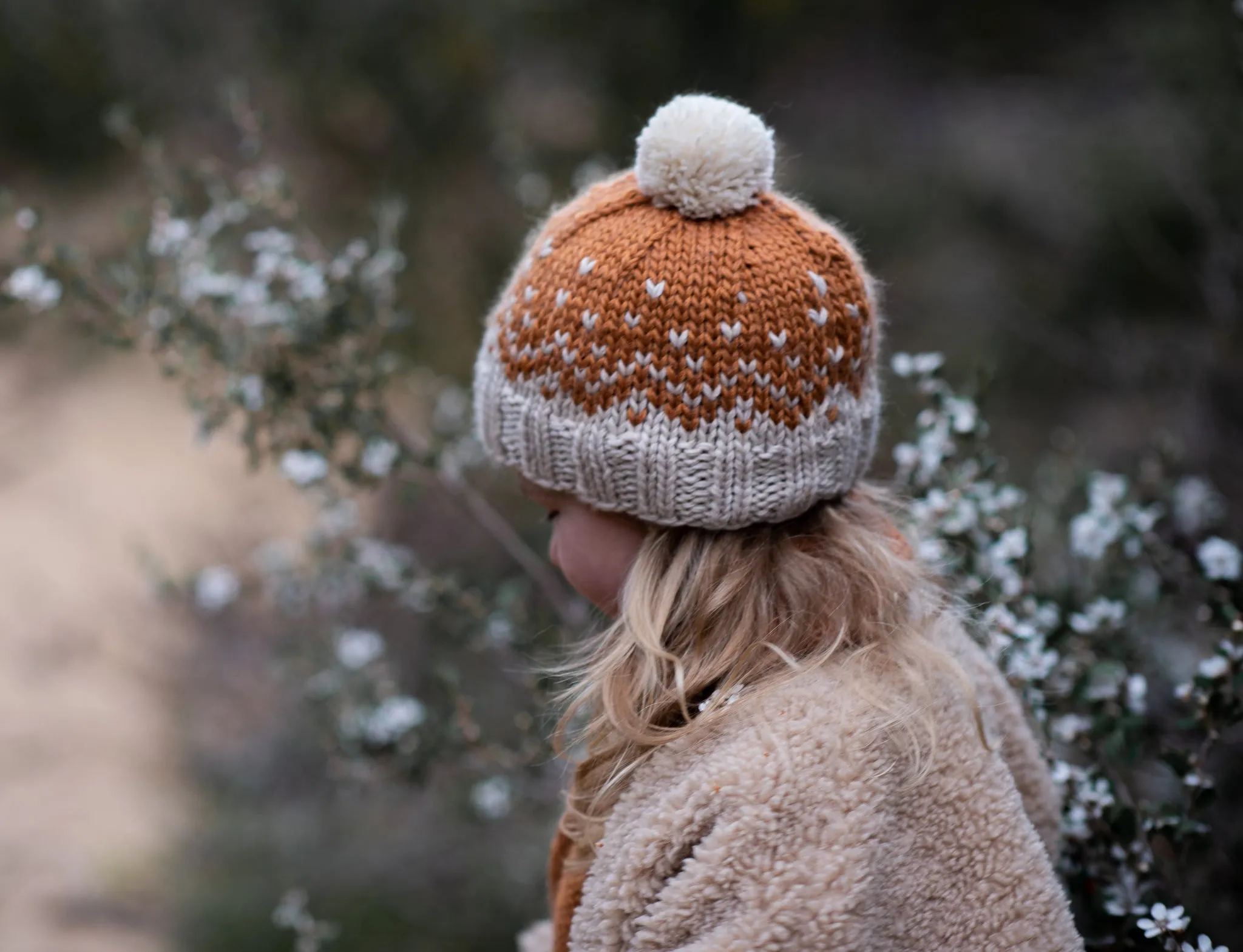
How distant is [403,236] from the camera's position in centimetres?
417

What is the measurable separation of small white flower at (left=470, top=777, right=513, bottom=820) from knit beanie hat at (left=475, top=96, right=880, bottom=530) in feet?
2.95

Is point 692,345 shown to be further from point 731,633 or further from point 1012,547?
point 1012,547

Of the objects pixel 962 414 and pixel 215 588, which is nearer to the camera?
pixel 962 414

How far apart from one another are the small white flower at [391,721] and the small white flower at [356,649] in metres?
0.20

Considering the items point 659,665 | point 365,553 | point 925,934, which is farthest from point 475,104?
point 925,934

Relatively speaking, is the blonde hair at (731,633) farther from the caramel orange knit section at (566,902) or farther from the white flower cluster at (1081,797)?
the white flower cluster at (1081,797)

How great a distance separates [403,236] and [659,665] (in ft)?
10.8

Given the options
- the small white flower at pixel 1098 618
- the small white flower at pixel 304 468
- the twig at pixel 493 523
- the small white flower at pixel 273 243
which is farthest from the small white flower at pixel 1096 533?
the small white flower at pixel 273 243

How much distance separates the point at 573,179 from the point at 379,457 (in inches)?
80.2

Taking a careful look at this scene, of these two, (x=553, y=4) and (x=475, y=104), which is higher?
(x=553, y=4)

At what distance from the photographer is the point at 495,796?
1896mm

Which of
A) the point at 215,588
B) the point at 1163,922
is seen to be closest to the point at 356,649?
the point at 215,588

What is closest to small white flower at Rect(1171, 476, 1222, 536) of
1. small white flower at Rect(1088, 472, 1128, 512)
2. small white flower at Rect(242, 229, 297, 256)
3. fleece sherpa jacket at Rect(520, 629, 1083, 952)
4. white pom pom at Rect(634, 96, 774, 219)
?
small white flower at Rect(1088, 472, 1128, 512)

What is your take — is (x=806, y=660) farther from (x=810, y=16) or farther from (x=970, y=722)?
(x=810, y=16)
